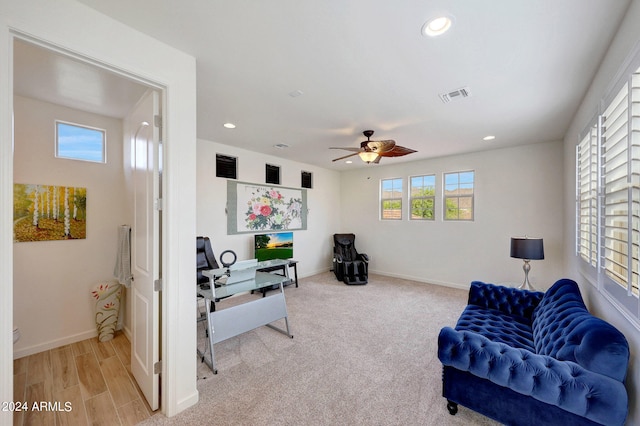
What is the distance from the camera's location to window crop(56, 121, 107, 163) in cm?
276

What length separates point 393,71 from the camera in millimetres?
2119

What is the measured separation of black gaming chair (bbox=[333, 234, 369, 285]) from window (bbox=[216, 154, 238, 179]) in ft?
9.60

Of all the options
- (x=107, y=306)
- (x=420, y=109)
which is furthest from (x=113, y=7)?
(x=107, y=306)

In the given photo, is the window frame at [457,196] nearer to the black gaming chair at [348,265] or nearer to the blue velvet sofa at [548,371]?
the black gaming chair at [348,265]

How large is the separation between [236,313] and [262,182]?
Result: 299 centimetres

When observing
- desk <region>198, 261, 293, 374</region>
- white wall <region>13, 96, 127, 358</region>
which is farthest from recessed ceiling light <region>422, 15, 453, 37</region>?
white wall <region>13, 96, 127, 358</region>

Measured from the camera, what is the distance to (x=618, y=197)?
1.57 meters

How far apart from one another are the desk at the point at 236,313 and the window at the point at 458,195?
399 cm

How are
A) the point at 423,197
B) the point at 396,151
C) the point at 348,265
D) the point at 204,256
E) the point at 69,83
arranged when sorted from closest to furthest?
the point at 69,83 → the point at 396,151 → the point at 204,256 → the point at 348,265 → the point at 423,197

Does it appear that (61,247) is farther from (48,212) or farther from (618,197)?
(618,197)

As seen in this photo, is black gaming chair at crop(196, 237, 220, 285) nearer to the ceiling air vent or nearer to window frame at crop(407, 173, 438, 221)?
the ceiling air vent

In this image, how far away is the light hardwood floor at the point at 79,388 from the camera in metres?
1.83

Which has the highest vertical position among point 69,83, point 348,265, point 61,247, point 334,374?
point 69,83

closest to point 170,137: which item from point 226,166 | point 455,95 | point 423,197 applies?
point 455,95
